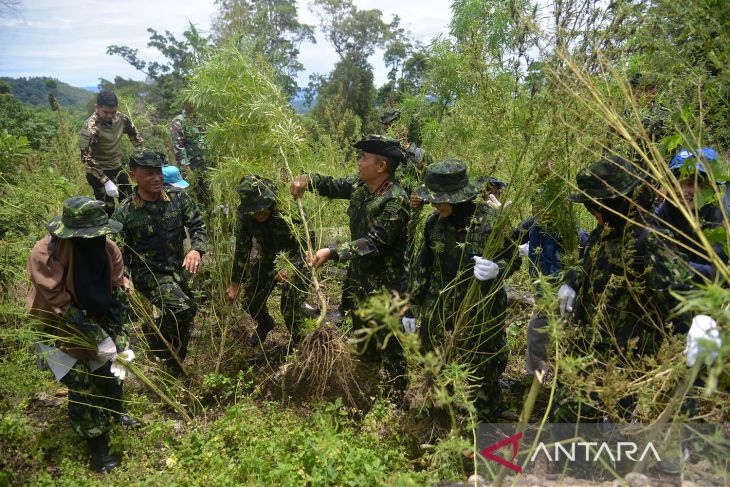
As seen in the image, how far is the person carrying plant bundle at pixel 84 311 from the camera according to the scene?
2.88 meters

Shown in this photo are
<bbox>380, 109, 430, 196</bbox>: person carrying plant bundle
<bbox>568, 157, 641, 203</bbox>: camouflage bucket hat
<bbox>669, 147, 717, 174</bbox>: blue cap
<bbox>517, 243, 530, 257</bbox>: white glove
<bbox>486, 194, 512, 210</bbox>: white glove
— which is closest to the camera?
<bbox>669, 147, 717, 174</bbox>: blue cap

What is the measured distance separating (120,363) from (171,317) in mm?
788

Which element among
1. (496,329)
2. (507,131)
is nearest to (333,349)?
(496,329)

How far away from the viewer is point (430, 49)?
22.3ft

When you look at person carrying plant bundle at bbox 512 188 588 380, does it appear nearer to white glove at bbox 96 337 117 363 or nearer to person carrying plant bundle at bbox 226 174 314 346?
person carrying plant bundle at bbox 226 174 314 346

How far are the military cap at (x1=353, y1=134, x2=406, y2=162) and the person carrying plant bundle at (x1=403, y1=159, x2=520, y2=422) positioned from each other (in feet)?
1.64

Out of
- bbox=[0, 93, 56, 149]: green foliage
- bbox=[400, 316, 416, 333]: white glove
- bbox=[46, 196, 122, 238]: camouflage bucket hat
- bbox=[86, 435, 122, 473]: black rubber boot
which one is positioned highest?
bbox=[0, 93, 56, 149]: green foliage

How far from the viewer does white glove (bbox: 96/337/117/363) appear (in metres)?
3.04

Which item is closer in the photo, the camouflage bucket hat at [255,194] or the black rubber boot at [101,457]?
the black rubber boot at [101,457]

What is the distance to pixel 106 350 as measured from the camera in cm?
305

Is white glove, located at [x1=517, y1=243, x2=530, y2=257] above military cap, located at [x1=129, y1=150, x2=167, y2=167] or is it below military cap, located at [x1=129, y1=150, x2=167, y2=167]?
below

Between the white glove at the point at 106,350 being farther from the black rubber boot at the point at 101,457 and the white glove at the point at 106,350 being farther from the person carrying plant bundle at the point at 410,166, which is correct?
the person carrying plant bundle at the point at 410,166

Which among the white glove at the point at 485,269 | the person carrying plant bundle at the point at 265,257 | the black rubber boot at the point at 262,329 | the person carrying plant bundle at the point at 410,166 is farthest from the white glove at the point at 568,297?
the black rubber boot at the point at 262,329

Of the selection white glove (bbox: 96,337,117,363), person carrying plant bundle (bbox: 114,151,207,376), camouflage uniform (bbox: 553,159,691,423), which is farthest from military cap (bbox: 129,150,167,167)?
camouflage uniform (bbox: 553,159,691,423)
